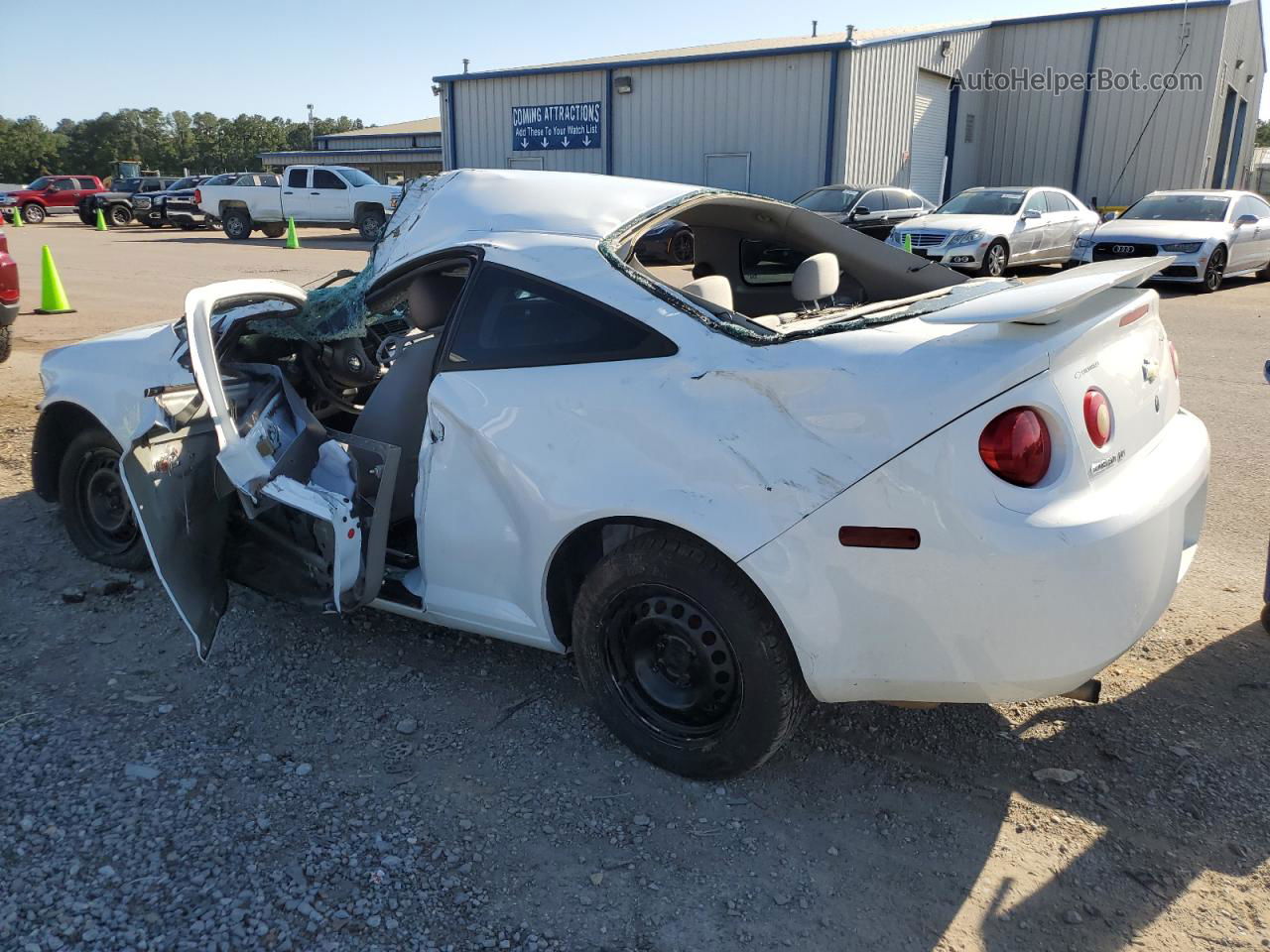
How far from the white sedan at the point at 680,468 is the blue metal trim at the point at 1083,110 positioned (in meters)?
28.4

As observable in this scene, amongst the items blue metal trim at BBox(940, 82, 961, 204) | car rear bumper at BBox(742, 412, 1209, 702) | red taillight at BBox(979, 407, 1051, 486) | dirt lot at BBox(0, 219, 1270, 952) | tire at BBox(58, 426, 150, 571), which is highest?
blue metal trim at BBox(940, 82, 961, 204)

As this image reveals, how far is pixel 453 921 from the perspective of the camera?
7.98 feet

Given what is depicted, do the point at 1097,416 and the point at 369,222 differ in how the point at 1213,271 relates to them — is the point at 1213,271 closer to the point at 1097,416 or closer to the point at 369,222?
the point at 1097,416

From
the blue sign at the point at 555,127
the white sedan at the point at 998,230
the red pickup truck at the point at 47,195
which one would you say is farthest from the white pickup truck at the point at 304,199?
the white sedan at the point at 998,230

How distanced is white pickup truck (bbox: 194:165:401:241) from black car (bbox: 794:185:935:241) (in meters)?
12.5

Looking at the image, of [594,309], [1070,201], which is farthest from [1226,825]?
[1070,201]

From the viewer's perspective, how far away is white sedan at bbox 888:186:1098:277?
→ 15156 mm

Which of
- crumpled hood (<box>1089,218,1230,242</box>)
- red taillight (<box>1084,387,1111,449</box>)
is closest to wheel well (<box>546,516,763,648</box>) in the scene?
red taillight (<box>1084,387,1111,449</box>)

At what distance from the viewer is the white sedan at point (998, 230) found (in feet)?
49.7

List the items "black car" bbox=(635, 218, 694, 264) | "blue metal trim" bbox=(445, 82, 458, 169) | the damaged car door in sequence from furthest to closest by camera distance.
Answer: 1. "blue metal trim" bbox=(445, 82, 458, 169)
2. "black car" bbox=(635, 218, 694, 264)
3. the damaged car door

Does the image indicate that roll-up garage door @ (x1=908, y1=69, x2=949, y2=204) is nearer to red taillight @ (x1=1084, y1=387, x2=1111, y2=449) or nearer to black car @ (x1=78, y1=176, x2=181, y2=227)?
black car @ (x1=78, y1=176, x2=181, y2=227)

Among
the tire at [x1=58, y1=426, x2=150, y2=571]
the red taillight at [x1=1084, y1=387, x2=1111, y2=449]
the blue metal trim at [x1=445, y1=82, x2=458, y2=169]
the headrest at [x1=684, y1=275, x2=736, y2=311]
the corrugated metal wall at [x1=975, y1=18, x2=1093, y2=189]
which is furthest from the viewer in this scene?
the blue metal trim at [x1=445, y1=82, x2=458, y2=169]

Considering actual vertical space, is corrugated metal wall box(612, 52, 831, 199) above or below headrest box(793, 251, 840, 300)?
above

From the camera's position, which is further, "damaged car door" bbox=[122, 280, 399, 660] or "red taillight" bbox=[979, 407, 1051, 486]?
"damaged car door" bbox=[122, 280, 399, 660]
